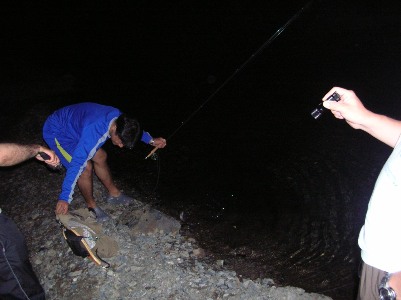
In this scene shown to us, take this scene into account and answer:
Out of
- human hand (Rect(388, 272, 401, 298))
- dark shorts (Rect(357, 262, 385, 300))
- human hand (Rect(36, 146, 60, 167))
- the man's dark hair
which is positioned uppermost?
human hand (Rect(388, 272, 401, 298))

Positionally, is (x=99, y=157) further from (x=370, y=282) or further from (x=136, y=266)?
(x=370, y=282)

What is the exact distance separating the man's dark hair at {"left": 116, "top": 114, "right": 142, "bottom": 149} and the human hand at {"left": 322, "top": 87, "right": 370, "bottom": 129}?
2.45 metres

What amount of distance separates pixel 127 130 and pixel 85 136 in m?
0.53

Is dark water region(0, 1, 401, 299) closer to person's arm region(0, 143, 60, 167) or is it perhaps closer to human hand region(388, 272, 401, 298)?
human hand region(388, 272, 401, 298)

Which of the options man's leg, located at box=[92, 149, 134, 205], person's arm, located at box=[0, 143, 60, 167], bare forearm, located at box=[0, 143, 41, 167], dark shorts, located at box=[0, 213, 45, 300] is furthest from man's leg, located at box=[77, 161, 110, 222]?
dark shorts, located at box=[0, 213, 45, 300]

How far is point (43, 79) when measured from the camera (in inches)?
497

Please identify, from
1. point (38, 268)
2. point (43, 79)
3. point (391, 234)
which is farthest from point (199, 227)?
point (43, 79)

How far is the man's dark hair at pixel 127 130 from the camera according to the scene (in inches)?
153

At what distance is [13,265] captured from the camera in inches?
113

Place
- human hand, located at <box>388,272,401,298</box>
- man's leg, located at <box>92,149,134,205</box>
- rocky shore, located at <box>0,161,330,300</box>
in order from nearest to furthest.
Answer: human hand, located at <box>388,272,401,298</box> < rocky shore, located at <box>0,161,330,300</box> < man's leg, located at <box>92,149,134,205</box>

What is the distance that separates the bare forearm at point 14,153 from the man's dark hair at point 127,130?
1.04 metres

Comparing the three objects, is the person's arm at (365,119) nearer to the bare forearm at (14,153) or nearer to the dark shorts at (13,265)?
the bare forearm at (14,153)

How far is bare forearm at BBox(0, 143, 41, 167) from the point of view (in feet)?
9.14

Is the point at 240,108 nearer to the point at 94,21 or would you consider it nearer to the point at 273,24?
the point at 273,24
